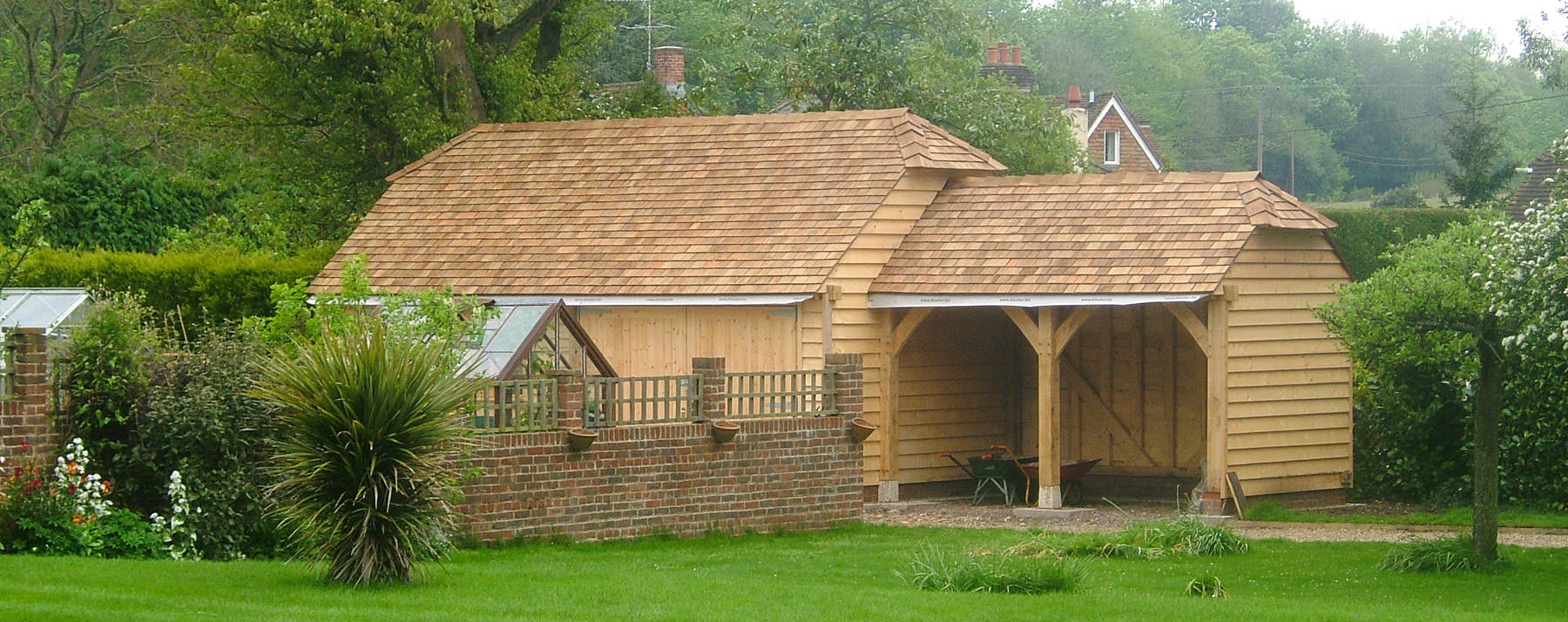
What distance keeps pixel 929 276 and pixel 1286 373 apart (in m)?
4.00

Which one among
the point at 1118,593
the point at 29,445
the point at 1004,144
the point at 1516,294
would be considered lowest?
the point at 1118,593

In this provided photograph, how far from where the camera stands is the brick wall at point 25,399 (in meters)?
13.3

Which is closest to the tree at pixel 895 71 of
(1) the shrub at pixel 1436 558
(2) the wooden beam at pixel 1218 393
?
(2) the wooden beam at pixel 1218 393

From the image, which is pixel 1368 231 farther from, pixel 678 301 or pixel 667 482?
pixel 667 482

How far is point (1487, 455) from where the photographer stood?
14852 millimetres

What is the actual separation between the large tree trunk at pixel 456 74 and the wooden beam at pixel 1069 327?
11.2 metres

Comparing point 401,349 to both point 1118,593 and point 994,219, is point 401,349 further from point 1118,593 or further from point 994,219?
point 994,219

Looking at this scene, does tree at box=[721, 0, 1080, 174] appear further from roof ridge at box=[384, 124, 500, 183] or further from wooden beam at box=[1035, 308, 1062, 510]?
wooden beam at box=[1035, 308, 1062, 510]

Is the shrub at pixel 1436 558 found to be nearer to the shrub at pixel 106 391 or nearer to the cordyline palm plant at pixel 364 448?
the cordyline palm plant at pixel 364 448

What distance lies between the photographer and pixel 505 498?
1562cm

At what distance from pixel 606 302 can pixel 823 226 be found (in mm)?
2618

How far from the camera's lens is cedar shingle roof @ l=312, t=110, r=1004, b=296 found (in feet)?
68.2

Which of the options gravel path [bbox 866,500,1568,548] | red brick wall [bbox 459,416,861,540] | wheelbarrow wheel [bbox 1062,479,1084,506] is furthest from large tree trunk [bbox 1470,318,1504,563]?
wheelbarrow wheel [bbox 1062,479,1084,506]

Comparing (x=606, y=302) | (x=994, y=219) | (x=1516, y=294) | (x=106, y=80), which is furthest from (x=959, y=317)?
(x=106, y=80)
